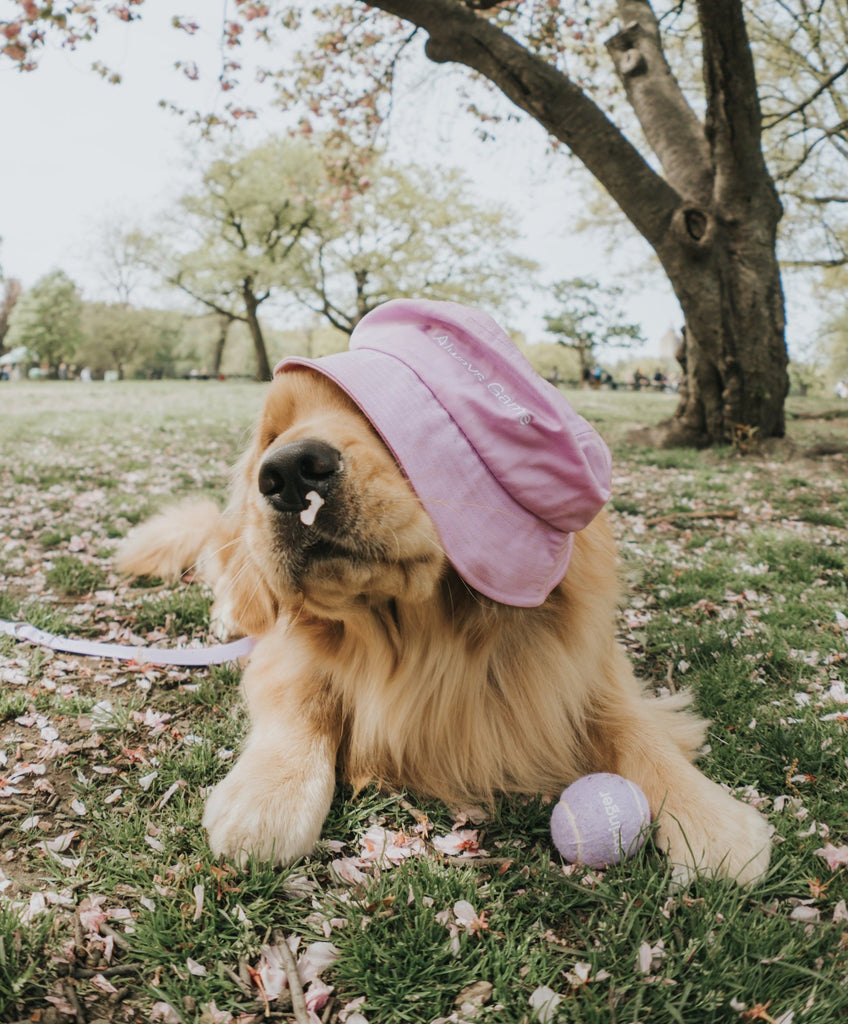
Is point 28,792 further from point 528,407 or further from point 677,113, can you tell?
point 677,113

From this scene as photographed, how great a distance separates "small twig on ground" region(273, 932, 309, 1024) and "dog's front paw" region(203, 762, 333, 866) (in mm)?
201

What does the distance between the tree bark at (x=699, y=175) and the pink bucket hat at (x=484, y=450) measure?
20.7 feet

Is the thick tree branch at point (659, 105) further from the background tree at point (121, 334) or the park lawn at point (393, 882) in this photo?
the background tree at point (121, 334)

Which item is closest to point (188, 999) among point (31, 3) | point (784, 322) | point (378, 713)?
point (378, 713)

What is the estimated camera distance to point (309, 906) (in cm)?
161

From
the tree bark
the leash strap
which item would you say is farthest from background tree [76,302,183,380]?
the leash strap

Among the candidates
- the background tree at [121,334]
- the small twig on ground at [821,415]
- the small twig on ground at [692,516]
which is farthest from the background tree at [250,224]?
the small twig on ground at [692,516]

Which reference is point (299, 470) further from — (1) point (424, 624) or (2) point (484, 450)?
(1) point (424, 624)

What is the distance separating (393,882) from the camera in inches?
64.0

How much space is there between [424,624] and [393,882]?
2.03 feet

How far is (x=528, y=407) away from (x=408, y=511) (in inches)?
15.5

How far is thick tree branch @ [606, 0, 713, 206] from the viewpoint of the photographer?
25.3 ft

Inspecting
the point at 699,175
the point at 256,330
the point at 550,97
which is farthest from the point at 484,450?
the point at 256,330

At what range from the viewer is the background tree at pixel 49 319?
157 ft
